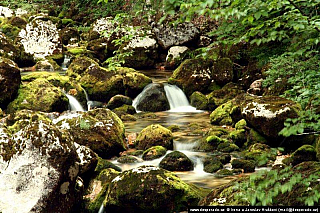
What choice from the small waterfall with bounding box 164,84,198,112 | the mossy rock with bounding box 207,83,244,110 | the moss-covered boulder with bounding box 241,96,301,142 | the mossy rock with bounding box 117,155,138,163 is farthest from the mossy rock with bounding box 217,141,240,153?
the small waterfall with bounding box 164,84,198,112

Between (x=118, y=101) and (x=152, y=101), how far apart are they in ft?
4.37

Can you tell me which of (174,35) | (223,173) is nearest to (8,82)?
(223,173)

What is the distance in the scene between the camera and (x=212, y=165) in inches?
311

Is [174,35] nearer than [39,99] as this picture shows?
No

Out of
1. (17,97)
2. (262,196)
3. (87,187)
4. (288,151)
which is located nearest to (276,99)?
(288,151)

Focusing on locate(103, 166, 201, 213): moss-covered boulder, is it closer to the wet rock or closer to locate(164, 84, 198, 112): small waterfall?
locate(164, 84, 198, 112): small waterfall

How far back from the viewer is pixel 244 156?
8.43 metres

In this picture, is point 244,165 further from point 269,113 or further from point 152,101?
point 152,101

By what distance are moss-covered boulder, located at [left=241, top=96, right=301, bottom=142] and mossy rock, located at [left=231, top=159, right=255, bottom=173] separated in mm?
1182

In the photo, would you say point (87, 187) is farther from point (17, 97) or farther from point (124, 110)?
point (124, 110)

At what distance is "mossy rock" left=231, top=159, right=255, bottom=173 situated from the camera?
25.0 feet

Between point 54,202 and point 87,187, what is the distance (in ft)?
4.00

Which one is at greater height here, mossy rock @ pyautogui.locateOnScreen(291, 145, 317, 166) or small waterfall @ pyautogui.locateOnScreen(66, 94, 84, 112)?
small waterfall @ pyautogui.locateOnScreen(66, 94, 84, 112)

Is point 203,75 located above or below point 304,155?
above
